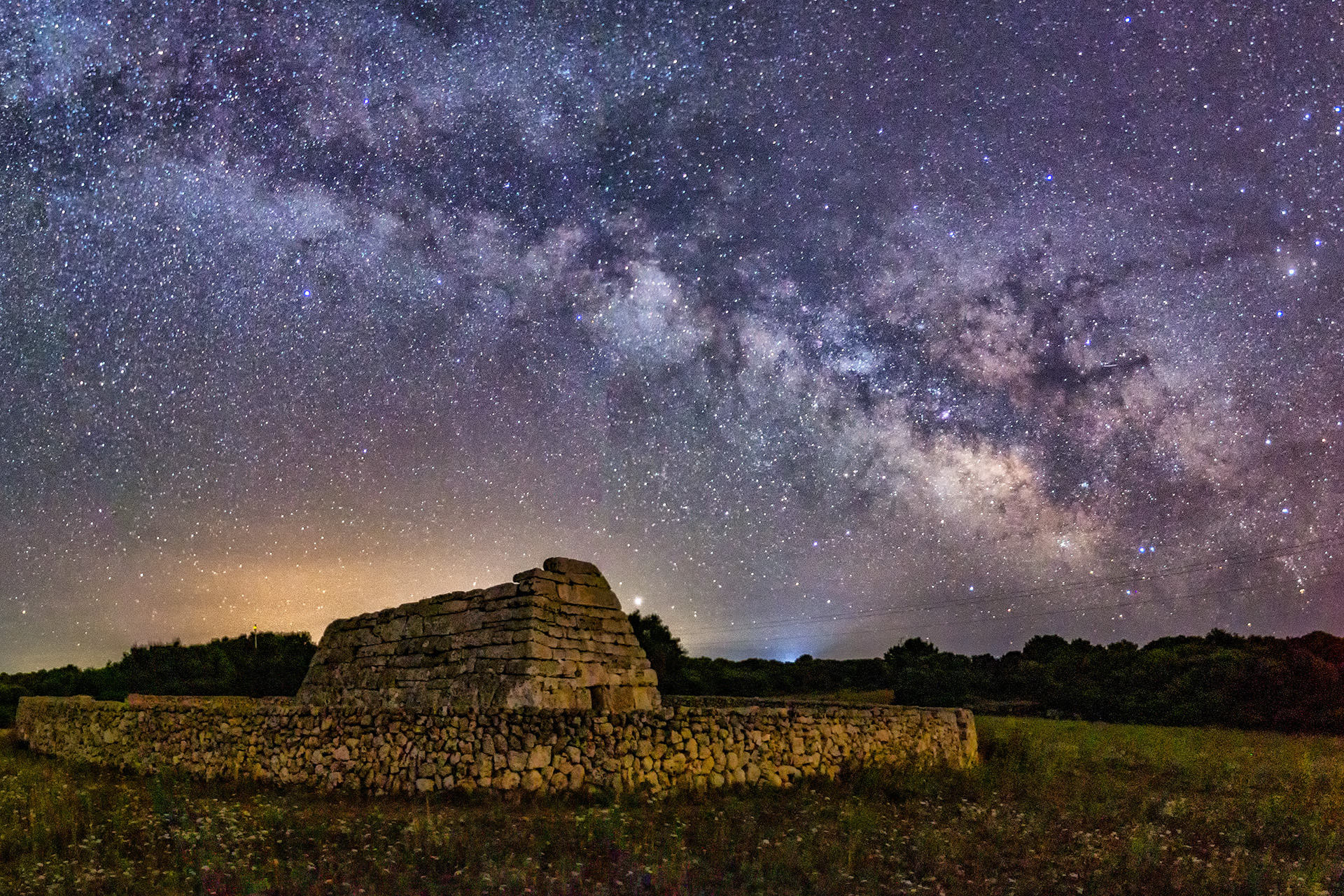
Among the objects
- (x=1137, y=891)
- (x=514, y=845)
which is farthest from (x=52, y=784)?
(x=1137, y=891)

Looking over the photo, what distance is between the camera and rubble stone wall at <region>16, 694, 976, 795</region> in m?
14.0

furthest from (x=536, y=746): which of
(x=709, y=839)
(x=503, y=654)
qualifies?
(x=709, y=839)

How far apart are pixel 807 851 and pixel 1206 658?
115ft

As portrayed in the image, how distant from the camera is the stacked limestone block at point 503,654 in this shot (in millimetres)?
15484

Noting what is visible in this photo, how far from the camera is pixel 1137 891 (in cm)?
945

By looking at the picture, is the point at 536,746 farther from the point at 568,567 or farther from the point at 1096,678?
the point at 1096,678

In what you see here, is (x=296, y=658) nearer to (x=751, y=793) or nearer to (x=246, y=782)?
(x=246, y=782)

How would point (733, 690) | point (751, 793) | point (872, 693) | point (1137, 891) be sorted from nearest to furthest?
point (1137, 891) → point (751, 793) → point (872, 693) → point (733, 690)

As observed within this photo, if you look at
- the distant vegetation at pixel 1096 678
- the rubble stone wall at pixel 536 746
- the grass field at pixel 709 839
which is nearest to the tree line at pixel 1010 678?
the distant vegetation at pixel 1096 678

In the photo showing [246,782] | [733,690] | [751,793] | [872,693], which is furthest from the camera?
[733,690]

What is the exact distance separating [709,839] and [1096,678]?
117 feet

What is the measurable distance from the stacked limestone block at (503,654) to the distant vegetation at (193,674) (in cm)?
2203

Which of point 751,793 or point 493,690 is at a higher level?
point 493,690

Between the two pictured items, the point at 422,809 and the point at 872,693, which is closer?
the point at 422,809
